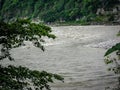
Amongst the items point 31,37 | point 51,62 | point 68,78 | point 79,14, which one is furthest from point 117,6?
point 31,37

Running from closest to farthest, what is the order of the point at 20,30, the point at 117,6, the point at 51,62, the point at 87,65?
the point at 20,30
the point at 87,65
the point at 51,62
the point at 117,6

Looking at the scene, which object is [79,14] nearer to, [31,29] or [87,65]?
[87,65]

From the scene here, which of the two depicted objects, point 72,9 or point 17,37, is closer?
point 17,37

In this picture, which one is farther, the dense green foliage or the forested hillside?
the forested hillside

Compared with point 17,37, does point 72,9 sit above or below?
below

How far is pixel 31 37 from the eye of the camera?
816 cm

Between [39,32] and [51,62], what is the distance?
24724mm

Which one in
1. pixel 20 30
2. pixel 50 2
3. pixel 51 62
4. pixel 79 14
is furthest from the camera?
pixel 50 2

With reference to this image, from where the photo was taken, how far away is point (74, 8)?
550 ft

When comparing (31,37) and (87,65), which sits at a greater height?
(31,37)

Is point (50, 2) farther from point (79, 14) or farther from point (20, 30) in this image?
point (20, 30)

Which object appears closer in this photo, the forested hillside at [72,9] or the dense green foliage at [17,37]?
the dense green foliage at [17,37]

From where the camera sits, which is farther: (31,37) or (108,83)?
(108,83)

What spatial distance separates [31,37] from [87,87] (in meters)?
11.9
